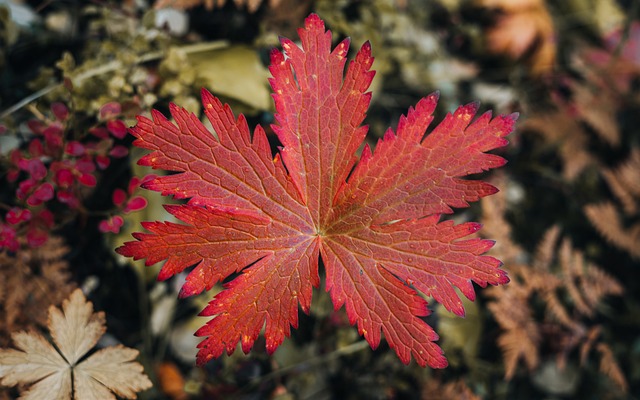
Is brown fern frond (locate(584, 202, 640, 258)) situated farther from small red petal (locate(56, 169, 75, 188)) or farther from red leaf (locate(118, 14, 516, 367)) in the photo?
small red petal (locate(56, 169, 75, 188))

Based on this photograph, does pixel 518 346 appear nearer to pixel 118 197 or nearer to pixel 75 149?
pixel 118 197

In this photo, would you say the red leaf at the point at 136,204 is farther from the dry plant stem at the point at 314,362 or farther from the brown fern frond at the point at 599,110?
the brown fern frond at the point at 599,110

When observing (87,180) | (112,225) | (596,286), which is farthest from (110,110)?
(596,286)

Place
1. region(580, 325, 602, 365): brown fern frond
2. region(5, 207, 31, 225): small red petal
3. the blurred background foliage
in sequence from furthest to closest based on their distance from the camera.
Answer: region(580, 325, 602, 365): brown fern frond
the blurred background foliage
region(5, 207, 31, 225): small red petal

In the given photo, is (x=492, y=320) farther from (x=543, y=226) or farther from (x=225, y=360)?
(x=225, y=360)

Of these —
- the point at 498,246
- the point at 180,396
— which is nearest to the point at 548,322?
the point at 498,246

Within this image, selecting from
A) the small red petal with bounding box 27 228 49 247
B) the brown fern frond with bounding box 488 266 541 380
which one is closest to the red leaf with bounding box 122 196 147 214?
the small red petal with bounding box 27 228 49 247

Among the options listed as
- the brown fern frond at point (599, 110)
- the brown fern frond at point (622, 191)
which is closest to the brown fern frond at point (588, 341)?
the brown fern frond at point (622, 191)
